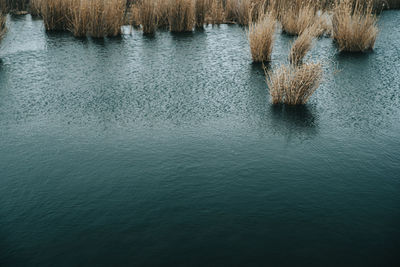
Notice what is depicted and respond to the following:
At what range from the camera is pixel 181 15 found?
9.77 meters

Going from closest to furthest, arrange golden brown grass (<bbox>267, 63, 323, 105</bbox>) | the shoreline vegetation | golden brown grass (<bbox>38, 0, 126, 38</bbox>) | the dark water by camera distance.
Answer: the dark water
golden brown grass (<bbox>267, 63, 323, 105</bbox>)
the shoreline vegetation
golden brown grass (<bbox>38, 0, 126, 38</bbox>)

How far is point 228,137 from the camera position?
4402 mm

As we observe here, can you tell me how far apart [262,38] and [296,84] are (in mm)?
2222

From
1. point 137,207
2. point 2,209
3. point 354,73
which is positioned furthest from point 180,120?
point 354,73

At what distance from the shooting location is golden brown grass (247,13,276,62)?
696cm

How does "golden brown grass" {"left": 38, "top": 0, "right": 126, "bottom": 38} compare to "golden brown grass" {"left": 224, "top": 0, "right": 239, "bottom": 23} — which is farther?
"golden brown grass" {"left": 224, "top": 0, "right": 239, "bottom": 23}

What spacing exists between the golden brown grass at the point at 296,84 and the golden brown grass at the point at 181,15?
202 inches

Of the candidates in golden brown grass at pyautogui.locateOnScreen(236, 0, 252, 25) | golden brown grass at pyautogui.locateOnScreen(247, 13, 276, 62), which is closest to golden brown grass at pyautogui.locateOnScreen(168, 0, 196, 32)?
golden brown grass at pyautogui.locateOnScreen(236, 0, 252, 25)

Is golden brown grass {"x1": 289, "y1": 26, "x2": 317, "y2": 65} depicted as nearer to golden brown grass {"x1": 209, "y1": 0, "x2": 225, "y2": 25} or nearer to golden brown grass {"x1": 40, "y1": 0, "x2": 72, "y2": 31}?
golden brown grass {"x1": 209, "y1": 0, "x2": 225, "y2": 25}

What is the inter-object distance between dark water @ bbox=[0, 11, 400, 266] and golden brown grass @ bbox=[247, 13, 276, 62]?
0.46 metres

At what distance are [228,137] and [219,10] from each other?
7534mm

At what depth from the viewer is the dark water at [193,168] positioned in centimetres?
278

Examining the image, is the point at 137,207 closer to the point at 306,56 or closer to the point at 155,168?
the point at 155,168

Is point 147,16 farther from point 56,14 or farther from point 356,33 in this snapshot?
point 356,33
